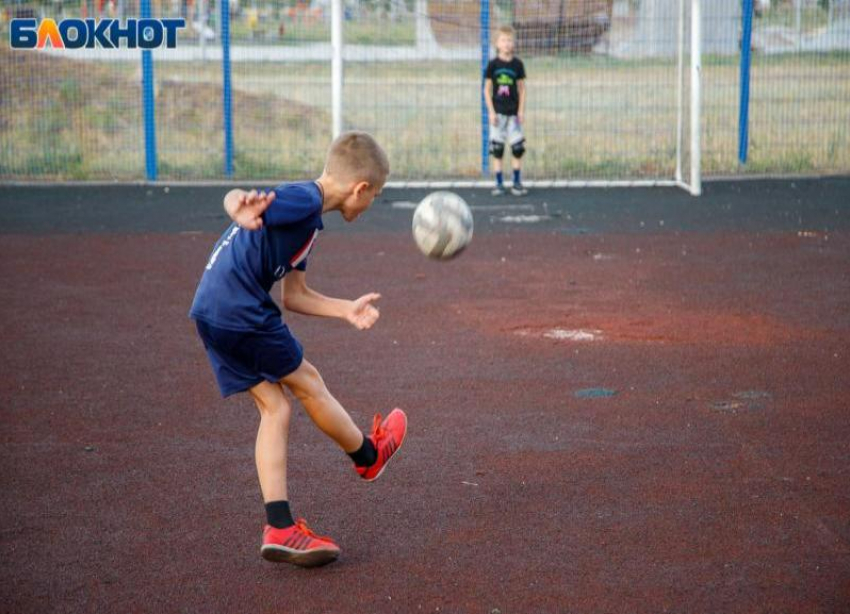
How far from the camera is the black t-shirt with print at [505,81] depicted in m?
16.8

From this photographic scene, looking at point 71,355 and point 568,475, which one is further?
point 71,355

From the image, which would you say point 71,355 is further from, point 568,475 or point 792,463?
point 792,463

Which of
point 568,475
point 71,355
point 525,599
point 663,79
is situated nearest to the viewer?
point 525,599

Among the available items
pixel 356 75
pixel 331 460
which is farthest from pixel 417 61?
pixel 331 460

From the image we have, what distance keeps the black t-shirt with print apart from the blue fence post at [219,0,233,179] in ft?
14.2

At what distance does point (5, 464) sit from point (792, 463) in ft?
12.8

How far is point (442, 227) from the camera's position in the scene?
5.64 metres

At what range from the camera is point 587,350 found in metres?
8.49

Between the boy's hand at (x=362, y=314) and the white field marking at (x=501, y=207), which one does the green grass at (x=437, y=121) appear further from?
the boy's hand at (x=362, y=314)

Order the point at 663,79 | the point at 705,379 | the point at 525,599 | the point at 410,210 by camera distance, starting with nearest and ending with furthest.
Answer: the point at 525,599 < the point at 705,379 < the point at 410,210 < the point at 663,79

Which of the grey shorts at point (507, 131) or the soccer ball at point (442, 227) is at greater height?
the grey shorts at point (507, 131)

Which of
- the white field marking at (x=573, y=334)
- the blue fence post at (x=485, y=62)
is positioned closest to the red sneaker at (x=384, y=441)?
the white field marking at (x=573, y=334)

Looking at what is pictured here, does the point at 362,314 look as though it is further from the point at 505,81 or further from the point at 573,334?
the point at 505,81

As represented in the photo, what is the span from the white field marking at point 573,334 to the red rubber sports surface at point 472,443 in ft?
0.21
